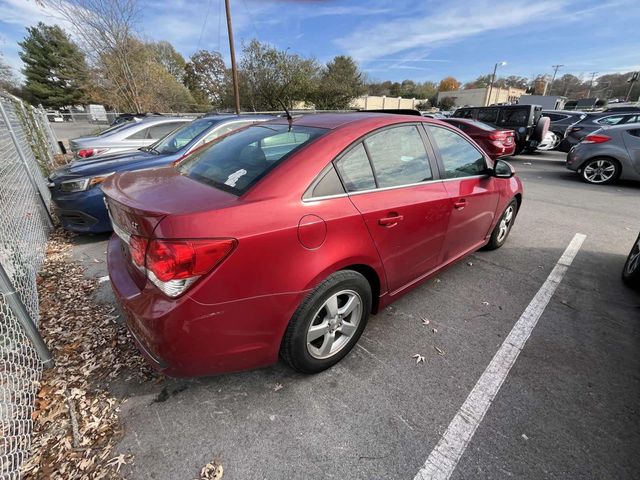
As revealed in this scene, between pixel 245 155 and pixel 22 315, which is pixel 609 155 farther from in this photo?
pixel 22 315

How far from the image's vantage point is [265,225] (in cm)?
159

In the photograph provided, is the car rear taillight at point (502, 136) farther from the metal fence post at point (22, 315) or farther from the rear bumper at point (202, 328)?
the metal fence post at point (22, 315)

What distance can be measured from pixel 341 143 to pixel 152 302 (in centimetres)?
141

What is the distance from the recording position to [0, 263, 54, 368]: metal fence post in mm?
1874

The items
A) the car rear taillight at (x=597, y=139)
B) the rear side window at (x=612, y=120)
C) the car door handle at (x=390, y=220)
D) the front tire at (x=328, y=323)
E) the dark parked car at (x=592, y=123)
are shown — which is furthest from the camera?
the rear side window at (x=612, y=120)

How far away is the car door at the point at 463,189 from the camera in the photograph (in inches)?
105

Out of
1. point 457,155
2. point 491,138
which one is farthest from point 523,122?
point 457,155

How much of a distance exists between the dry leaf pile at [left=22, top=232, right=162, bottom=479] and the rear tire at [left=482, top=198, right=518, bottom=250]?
12.4 ft

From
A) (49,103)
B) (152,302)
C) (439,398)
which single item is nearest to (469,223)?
(439,398)

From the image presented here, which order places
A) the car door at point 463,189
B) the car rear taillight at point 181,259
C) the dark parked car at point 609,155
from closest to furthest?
the car rear taillight at point 181,259 < the car door at point 463,189 < the dark parked car at point 609,155

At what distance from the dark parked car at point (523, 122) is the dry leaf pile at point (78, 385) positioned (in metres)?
13.0

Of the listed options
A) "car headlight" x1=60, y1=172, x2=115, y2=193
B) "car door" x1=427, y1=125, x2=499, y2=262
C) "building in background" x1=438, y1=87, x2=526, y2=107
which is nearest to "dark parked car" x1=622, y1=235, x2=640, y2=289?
"car door" x1=427, y1=125, x2=499, y2=262

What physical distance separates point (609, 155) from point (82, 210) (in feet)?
34.8

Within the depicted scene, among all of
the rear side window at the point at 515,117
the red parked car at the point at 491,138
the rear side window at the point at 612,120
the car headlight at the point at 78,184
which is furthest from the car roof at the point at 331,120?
the rear side window at the point at 612,120
